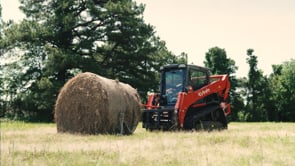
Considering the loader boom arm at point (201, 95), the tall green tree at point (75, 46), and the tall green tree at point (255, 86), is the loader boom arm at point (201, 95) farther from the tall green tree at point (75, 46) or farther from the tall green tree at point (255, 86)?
the tall green tree at point (255, 86)

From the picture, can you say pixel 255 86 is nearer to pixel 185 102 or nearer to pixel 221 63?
pixel 221 63

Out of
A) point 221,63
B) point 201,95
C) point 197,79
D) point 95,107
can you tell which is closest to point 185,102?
point 201,95

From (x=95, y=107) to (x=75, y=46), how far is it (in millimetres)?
18372

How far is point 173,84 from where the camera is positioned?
15.8m

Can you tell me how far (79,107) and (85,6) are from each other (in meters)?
20.3

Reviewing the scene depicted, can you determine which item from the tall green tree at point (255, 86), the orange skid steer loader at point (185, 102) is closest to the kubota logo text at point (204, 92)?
the orange skid steer loader at point (185, 102)

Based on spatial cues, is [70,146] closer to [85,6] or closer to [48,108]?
[48,108]

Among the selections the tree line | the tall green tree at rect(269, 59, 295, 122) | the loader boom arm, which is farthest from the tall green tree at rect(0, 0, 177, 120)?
the tall green tree at rect(269, 59, 295, 122)

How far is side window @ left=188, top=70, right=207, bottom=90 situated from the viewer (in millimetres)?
15656

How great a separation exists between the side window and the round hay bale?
2.51 m

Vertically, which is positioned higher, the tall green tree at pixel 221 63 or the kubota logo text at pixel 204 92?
the tall green tree at pixel 221 63

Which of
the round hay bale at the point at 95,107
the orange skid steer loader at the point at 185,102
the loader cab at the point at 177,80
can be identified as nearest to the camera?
the round hay bale at the point at 95,107

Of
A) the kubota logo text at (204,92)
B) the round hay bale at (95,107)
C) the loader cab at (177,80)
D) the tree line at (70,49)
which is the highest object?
Answer: the tree line at (70,49)

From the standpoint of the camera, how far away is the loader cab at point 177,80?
1534 cm
